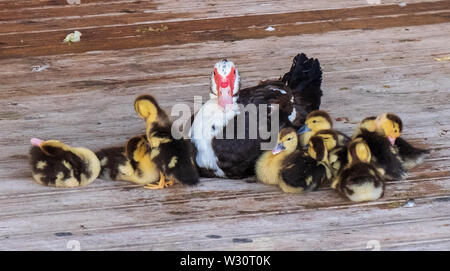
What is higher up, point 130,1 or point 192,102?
point 130,1

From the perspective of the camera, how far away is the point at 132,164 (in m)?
3.44

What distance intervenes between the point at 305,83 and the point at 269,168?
0.75 m

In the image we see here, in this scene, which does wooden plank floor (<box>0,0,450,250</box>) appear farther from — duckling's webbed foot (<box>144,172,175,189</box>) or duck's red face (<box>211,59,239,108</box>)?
duck's red face (<box>211,59,239,108</box>)

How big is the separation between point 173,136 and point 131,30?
2.23 meters

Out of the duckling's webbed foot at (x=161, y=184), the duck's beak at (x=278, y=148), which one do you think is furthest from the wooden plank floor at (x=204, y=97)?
the duck's beak at (x=278, y=148)

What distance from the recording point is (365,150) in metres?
3.25

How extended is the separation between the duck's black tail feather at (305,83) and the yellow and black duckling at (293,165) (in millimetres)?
544

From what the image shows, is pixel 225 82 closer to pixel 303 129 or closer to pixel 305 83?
pixel 303 129

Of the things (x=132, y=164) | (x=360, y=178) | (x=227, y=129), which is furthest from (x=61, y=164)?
(x=360, y=178)

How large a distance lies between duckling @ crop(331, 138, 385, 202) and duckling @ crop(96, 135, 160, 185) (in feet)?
2.68

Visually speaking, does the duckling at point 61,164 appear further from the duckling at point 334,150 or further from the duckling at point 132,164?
the duckling at point 334,150
